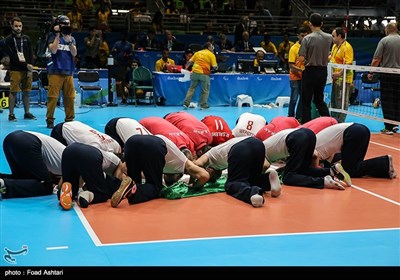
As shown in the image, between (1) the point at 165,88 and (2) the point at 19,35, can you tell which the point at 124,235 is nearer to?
(2) the point at 19,35

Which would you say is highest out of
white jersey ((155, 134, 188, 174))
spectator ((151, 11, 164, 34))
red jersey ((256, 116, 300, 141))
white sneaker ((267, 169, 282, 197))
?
spectator ((151, 11, 164, 34))

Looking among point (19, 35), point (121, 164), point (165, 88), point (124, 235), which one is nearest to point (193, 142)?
point (121, 164)

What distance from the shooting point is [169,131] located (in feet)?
23.1

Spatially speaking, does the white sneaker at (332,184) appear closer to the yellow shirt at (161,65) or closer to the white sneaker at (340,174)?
the white sneaker at (340,174)

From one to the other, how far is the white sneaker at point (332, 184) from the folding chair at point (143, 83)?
10.1m

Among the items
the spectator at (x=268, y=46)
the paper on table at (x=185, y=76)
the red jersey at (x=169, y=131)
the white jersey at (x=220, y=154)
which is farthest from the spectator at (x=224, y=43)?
the white jersey at (x=220, y=154)

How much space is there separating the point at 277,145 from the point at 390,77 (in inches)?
205

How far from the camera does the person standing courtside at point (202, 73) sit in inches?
621

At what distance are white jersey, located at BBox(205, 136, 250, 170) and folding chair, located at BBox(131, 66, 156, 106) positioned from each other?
10.0 meters

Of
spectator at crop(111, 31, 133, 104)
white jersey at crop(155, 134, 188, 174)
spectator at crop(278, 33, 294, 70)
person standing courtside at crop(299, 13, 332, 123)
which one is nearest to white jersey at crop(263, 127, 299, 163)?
white jersey at crop(155, 134, 188, 174)

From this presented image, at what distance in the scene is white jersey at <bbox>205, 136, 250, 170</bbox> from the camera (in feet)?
21.3

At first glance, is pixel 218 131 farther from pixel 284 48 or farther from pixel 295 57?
pixel 284 48

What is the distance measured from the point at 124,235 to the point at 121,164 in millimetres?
A: 1468

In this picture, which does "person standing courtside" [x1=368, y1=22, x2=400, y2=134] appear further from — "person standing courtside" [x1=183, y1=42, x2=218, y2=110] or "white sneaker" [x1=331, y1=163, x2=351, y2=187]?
"person standing courtside" [x1=183, y1=42, x2=218, y2=110]
